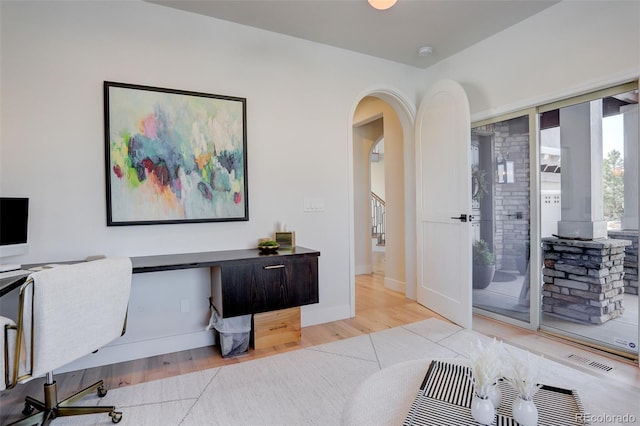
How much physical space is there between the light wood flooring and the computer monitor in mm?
904

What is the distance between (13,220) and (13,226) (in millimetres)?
38

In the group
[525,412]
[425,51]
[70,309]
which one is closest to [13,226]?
[70,309]

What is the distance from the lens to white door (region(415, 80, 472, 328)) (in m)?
3.14

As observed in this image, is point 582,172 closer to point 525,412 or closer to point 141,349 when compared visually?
point 525,412

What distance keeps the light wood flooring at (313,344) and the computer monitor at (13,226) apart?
90 cm

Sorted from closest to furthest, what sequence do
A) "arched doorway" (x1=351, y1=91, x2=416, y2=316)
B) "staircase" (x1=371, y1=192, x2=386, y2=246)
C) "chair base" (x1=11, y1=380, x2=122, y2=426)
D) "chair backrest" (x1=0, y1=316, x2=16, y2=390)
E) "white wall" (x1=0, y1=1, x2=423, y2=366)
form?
"chair backrest" (x1=0, y1=316, x2=16, y2=390), "chair base" (x1=11, y1=380, x2=122, y2=426), "white wall" (x1=0, y1=1, x2=423, y2=366), "arched doorway" (x1=351, y1=91, x2=416, y2=316), "staircase" (x1=371, y1=192, x2=386, y2=246)

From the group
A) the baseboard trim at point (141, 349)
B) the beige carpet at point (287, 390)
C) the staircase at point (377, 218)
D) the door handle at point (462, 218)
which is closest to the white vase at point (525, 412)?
the beige carpet at point (287, 390)

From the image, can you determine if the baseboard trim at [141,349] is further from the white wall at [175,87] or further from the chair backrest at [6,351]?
the chair backrest at [6,351]

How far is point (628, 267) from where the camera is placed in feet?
8.31

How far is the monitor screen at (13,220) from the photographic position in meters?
2.00

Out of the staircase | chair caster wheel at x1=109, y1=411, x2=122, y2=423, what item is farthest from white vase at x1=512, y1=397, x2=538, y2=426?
the staircase

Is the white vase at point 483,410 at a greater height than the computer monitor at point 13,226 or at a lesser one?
lesser

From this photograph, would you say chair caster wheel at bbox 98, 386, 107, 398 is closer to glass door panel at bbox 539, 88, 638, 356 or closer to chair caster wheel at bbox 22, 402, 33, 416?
chair caster wheel at bbox 22, 402, 33, 416

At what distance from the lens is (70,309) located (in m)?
1.57
